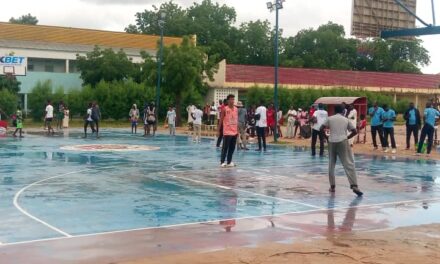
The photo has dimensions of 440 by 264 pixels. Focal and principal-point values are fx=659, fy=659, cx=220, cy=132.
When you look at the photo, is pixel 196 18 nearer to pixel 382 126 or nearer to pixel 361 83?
pixel 361 83

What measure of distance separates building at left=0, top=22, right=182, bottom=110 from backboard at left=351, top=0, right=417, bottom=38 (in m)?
37.9

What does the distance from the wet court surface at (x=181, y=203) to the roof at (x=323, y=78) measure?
36550 millimetres

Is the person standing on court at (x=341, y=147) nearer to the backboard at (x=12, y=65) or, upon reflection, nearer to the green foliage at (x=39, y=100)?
the backboard at (x=12, y=65)

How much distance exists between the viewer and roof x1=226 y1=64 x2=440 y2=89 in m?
56.0

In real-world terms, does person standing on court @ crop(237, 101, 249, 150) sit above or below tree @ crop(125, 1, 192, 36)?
below

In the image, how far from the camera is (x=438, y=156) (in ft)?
72.0

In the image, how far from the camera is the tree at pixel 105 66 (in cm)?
5619

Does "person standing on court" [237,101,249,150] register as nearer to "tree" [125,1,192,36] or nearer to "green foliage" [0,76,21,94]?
"green foliage" [0,76,21,94]

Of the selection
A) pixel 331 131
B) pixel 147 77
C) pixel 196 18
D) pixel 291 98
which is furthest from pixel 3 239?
pixel 196 18

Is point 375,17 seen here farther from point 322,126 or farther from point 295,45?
point 295,45

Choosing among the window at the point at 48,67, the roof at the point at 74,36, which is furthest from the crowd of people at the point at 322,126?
the window at the point at 48,67

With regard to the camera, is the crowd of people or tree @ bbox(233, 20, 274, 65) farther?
tree @ bbox(233, 20, 274, 65)

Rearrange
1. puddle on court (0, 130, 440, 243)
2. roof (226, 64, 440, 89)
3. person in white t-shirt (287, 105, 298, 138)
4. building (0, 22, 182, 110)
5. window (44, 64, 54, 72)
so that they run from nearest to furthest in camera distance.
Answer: puddle on court (0, 130, 440, 243)
person in white t-shirt (287, 105, 298, 138)
roof (226, 64, 440, 89)
building (0, 22, 182, 110)
window (44, 64, 54, 72)

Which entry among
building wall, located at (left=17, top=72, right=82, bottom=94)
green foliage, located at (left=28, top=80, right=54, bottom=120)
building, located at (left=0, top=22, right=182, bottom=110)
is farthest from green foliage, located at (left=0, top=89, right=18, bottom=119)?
building wall, located at (left=17, top=72, right=82, bottom=94)
